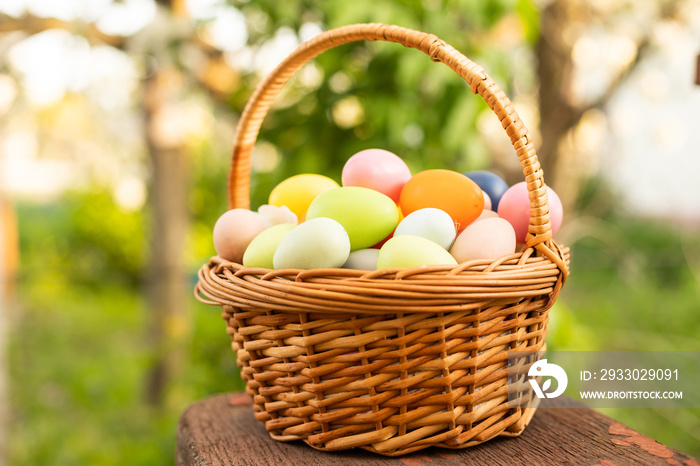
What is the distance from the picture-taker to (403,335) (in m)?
0.77

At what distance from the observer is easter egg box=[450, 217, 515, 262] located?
0.84 meters

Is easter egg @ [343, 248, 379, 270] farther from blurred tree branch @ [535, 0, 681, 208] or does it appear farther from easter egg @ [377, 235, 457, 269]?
blurred tree branch @ [535, 0, 681, 208]

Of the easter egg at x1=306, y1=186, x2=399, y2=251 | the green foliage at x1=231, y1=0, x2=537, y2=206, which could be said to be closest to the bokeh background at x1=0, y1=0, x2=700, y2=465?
the green foliage at x1=231, y1=0, x2=537, y2=206

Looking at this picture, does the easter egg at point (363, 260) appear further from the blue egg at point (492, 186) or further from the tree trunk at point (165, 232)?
the tree trunk at point (165, 232)

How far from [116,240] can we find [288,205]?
5225mm

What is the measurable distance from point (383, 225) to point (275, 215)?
236 mm

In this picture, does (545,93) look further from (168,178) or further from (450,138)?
(168,178)

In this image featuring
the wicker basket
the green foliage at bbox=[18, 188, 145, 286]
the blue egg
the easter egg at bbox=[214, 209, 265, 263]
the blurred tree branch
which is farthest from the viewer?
the green foliage at bbox=[18, 188, 145, 286]

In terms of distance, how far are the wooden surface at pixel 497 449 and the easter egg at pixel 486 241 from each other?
0.98 ft

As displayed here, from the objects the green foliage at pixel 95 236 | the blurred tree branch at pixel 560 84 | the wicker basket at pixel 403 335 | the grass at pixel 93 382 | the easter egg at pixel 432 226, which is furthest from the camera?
the green foliage at pixel 95 236

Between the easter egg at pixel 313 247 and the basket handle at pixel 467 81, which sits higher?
the basket handle at pixel 467 81

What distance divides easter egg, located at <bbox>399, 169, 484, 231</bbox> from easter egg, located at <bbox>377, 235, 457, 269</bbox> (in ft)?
0.46

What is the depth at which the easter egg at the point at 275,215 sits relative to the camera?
3.41ft

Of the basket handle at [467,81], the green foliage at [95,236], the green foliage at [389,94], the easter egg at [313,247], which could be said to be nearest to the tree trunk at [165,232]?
the green foliage at [389,94]
